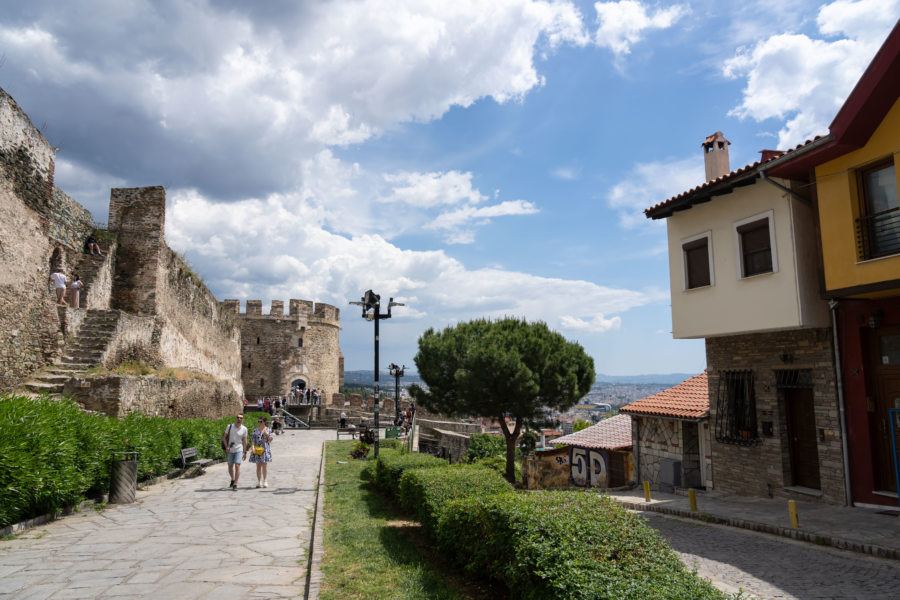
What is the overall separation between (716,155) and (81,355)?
18.8 m

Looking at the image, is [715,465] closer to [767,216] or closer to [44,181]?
[767,216]

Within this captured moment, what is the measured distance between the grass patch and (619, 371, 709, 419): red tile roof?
9.14 m

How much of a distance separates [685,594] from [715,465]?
11419 millimetres

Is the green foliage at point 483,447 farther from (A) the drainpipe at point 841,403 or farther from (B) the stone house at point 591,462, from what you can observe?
(A) the drainpipe at point 841,403

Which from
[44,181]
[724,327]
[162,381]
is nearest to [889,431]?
[724,327]

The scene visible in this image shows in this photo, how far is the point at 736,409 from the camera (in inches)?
502

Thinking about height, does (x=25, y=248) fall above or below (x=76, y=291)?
above

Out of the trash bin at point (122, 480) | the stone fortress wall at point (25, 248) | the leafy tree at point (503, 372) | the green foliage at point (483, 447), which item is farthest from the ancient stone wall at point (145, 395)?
the green foliage at point (483, 447)

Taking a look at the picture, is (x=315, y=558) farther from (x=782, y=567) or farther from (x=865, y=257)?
(x=865, y=257)

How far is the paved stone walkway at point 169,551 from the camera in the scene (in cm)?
523

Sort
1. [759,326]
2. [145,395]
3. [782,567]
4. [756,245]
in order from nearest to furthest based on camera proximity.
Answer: [782,567] → [759,326] → [756,245] → [145,395]

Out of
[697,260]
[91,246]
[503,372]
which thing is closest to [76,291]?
[91,246]

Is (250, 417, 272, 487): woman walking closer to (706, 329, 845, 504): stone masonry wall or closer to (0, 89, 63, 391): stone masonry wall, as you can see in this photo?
(0, 89, 63, 391): stone masonry wall

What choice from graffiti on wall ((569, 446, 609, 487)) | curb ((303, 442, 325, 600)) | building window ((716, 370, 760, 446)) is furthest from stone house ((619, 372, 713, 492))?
curb ((303, 442, 325, 600))
